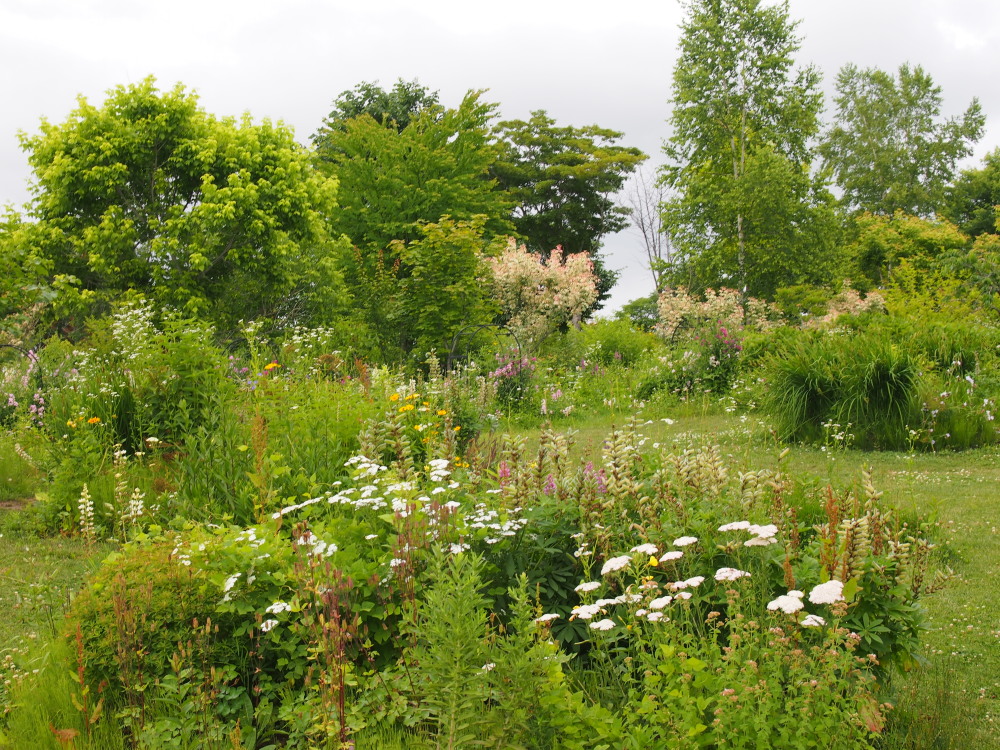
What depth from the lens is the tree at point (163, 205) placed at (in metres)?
15.0

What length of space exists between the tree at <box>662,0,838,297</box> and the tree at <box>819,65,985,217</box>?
9.98m

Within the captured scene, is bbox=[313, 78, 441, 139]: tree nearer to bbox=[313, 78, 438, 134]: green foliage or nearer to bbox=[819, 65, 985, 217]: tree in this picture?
bbox=[313, 78, 438, 134]: green foliage

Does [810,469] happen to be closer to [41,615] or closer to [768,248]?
[41,615]

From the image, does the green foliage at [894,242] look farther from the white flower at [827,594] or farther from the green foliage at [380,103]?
the white flower at [827,594]

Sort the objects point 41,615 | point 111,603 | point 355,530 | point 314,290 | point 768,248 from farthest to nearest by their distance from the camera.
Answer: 1. point 768,248
2. point 314,290
3. point 41,615
4. point 355,530
5. point 111,603

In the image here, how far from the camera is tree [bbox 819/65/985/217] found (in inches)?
1264

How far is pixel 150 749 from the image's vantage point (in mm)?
2320

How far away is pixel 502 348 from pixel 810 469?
23.1 feet

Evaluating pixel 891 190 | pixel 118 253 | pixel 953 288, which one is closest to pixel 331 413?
pixel 118 253

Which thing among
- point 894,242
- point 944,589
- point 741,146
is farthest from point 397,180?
point 944,589

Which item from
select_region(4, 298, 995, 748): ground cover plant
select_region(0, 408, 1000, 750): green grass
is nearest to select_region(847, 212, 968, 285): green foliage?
select_region(0, 408, 1000, 750): green grass

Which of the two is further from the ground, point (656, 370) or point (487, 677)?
point (656, 370)

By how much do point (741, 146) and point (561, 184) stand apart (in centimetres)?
1069

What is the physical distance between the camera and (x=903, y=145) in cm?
3256
